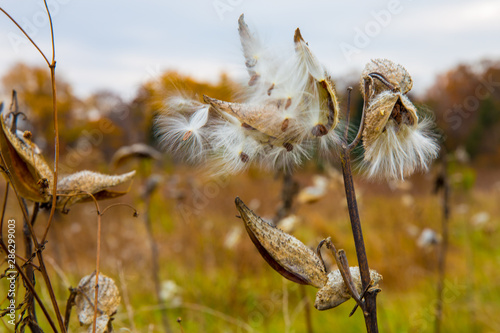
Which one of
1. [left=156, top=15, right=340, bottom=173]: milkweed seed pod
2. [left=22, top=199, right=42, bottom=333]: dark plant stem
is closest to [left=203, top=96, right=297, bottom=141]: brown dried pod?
[left=156, top=15, right=340, bottom=173]: milkweed seed pod

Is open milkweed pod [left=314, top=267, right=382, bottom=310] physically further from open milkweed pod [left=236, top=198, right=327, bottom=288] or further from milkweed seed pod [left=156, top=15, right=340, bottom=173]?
milkweed seed pod [left=156, top=15, right=340, bottom=173]

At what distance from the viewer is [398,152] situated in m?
0.65

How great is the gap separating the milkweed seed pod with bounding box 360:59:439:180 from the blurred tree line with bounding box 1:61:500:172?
0.49 feet

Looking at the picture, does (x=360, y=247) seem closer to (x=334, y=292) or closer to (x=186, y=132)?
(x=334, y=292)

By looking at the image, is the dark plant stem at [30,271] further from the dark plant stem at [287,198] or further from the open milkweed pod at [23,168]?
the dark plant stem at [287,198]

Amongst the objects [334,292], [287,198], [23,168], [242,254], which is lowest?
[334,292]

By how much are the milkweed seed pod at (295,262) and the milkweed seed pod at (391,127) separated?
18cm

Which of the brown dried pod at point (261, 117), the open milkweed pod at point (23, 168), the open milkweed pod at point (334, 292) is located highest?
the brown dried pod at point (261, 117)

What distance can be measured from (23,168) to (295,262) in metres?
0.45

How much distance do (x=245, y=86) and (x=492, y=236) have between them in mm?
6017

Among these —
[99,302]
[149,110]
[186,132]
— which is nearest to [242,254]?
[149,110]

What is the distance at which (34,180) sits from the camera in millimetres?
625

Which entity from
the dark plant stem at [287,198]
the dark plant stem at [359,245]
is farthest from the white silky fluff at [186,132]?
the dark plant stem at [287,198]

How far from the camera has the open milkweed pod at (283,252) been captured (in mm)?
561
